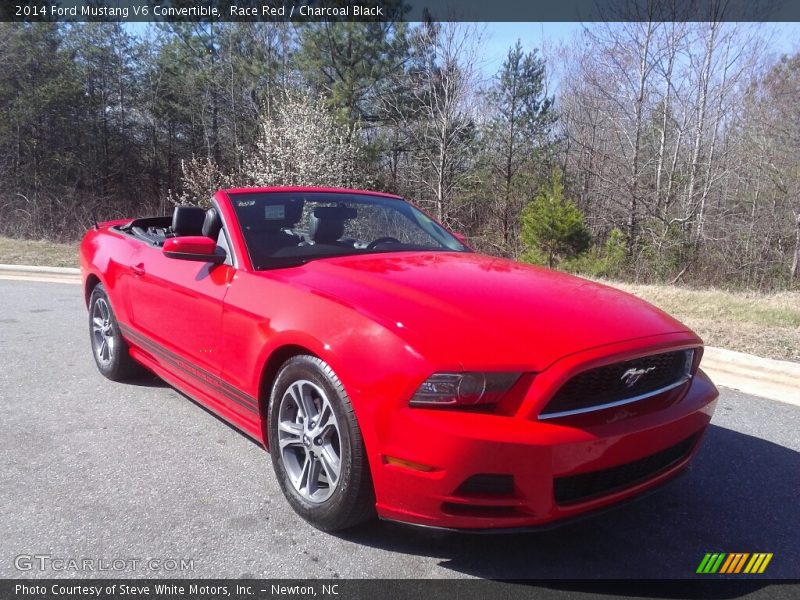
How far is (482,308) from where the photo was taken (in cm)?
254

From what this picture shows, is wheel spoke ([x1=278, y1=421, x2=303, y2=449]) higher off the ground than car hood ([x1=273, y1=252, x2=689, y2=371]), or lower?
lower

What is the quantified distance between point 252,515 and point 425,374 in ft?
4.10

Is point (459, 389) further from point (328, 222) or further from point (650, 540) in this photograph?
point (328, 222)

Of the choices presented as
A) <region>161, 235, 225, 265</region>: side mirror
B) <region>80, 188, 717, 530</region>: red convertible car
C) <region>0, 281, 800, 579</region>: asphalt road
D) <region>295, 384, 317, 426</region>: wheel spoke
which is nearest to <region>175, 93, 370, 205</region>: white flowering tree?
<region>0, 281, 800, 579</region>: asphalt road

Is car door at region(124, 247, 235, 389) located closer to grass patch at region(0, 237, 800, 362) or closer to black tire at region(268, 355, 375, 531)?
black tire at region(268, 355, 375, 531)

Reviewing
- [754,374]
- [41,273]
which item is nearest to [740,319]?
[754,374]

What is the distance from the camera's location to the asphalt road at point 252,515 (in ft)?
8.11

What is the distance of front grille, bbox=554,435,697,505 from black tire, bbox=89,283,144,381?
359cm

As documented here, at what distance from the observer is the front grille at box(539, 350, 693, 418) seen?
225 centimetres

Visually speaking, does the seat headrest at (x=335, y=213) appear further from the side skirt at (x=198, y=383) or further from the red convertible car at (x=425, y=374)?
the side skirt at (x=198, y=383)

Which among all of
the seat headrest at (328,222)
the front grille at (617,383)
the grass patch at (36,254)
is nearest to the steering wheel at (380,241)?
the seat headrest at (328,222)

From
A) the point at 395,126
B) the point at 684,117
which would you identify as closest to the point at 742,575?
the point at 684,117

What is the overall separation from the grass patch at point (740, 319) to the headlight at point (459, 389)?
4.39 meters

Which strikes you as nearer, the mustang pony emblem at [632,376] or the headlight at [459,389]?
the headlight at [459,389]
